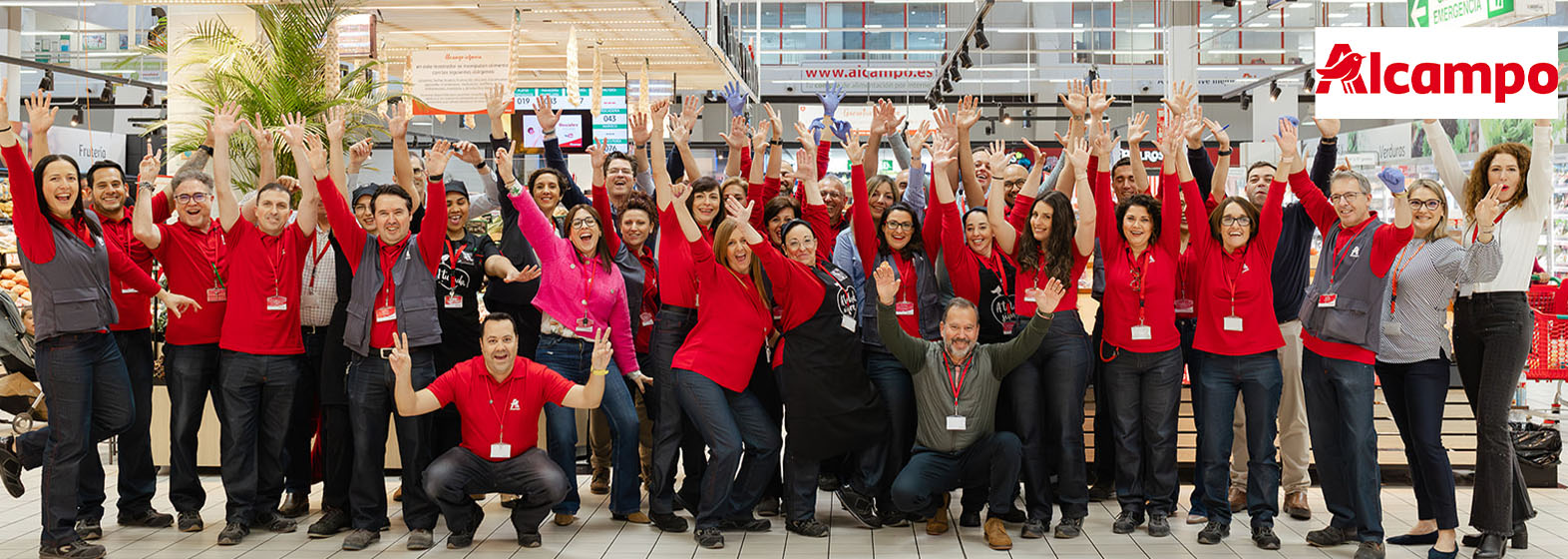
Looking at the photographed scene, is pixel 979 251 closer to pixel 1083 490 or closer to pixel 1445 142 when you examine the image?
pixel 1083 490

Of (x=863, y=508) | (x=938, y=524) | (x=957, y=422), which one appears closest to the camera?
(x=957, y=422)

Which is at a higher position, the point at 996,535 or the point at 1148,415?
the point at 1148,415

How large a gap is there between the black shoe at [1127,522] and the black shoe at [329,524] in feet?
10.3

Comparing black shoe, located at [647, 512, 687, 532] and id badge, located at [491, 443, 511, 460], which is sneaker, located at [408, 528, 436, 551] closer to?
id badge, located at [491, 443, 511, 460]

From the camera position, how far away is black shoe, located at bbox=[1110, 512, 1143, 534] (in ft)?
16.4

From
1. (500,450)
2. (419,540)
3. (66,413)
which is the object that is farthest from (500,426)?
(66,413)

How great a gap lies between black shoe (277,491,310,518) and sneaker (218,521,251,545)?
0.34 metres

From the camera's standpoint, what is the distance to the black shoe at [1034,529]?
4.94 metres

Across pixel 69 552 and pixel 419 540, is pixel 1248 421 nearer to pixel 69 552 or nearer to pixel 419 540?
pixel 419 540

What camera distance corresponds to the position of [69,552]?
4445mm

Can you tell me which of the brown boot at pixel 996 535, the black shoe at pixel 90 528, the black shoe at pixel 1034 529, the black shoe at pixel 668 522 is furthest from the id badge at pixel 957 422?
the black shoe at pixel 90 528

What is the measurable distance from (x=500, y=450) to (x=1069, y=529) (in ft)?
7.53

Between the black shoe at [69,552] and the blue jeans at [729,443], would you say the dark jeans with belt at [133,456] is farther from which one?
the blue jeans at [729,443]

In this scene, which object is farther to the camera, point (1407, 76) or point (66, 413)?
point (1407, 76)
